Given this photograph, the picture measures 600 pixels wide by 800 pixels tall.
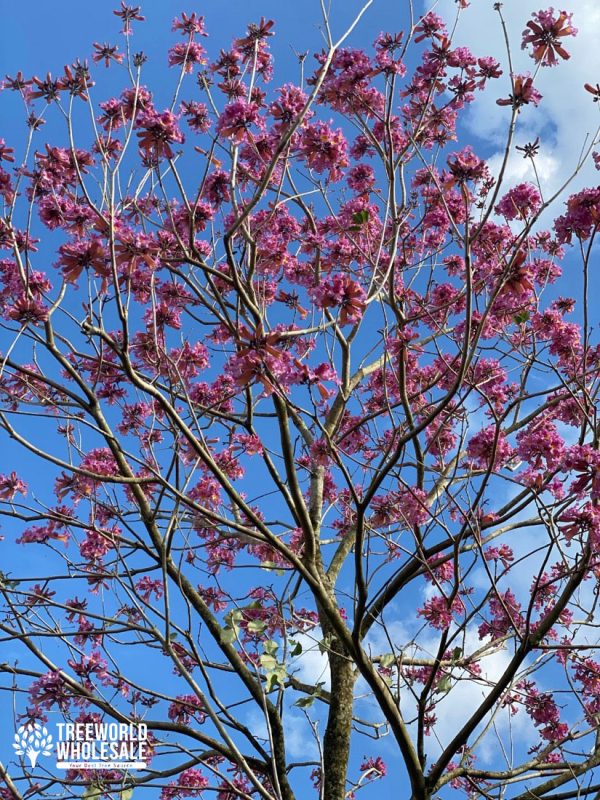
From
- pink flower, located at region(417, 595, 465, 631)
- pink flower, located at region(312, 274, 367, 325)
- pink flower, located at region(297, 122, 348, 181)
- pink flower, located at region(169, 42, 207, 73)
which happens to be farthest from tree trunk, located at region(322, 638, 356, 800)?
pink flower, located at region(169, 42, 207, 73)

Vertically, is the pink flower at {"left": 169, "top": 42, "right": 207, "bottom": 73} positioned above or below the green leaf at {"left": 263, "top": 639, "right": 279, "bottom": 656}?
above

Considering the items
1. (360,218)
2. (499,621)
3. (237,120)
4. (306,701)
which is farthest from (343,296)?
(499,621)

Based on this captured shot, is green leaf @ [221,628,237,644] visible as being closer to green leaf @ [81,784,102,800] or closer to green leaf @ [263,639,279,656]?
green leaf @ [263,639,279,656]

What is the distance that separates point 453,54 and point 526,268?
2.02 m

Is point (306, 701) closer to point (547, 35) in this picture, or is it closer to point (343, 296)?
point (343, 296)

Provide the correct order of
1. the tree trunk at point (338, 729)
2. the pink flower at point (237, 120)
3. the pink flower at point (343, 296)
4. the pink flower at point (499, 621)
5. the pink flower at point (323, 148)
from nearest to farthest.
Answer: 1. the pink flower at point (343, 296)
2. the pink flower at point (237, 120)
3. the pink flower at point (323, 148)
4. the tree trunk at point (338, 729)
5. the pink flower at point (499, 621)

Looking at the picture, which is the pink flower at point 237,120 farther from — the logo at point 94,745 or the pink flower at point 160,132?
the logo at point 94,745

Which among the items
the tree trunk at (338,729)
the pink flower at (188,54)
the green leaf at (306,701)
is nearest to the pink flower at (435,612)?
the tree trunk at (338,729)

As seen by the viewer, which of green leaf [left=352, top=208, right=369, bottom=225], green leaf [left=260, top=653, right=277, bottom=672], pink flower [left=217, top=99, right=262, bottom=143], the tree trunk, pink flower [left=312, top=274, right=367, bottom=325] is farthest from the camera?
the tree trunk

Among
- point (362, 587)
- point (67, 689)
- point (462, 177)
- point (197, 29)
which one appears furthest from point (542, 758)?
point (197, 29)

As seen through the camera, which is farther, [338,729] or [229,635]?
[338,729]

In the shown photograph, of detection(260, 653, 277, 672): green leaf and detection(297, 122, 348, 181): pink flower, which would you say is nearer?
detection(260, 653, 277, 672): green leaf

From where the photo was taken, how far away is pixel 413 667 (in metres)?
6.14

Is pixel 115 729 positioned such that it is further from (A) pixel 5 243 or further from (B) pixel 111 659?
(A) pixel 5 243
